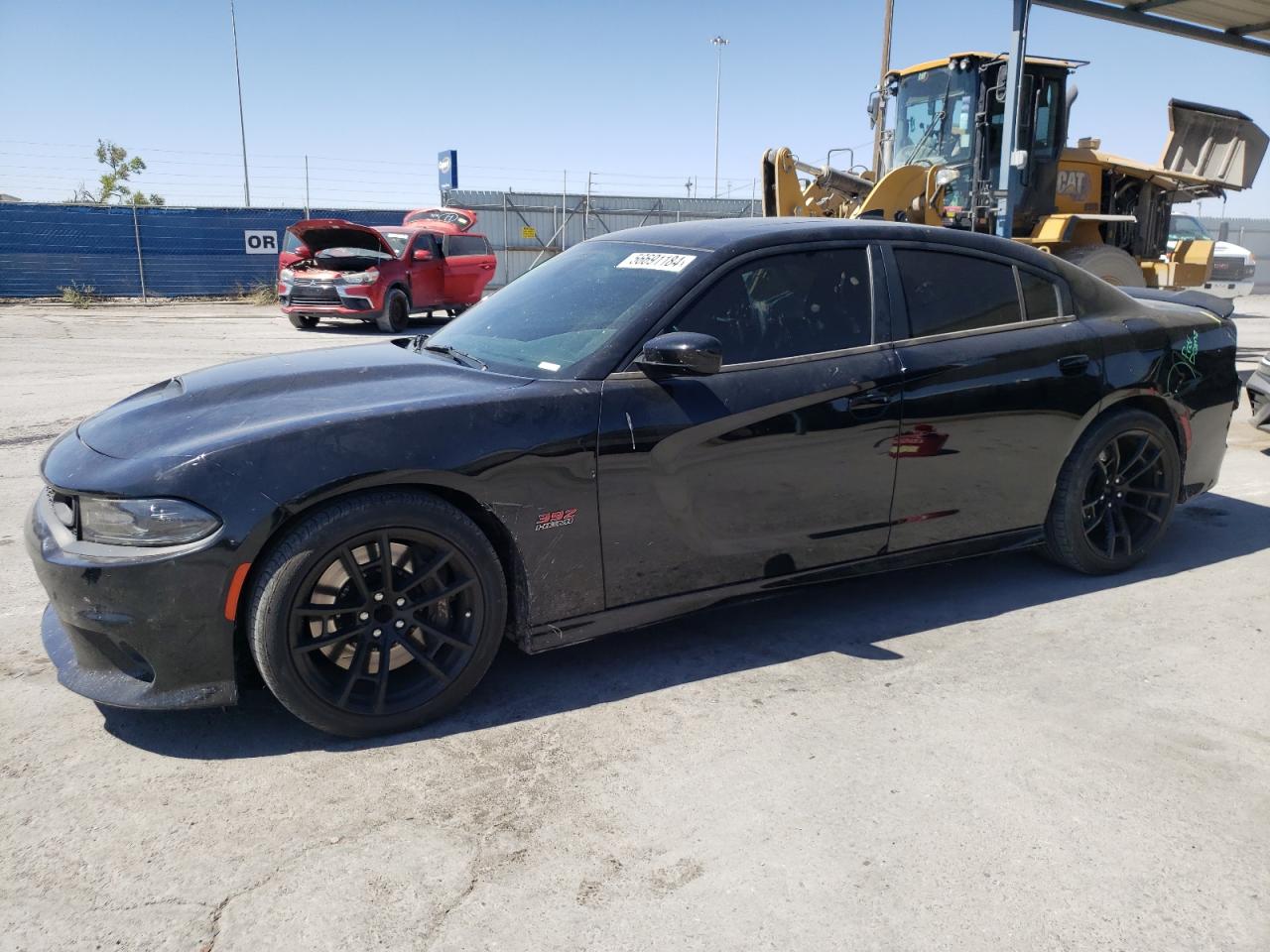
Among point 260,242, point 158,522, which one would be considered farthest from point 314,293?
point 158,522

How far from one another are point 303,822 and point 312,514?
85 cm

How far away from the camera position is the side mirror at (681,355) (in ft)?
10.5

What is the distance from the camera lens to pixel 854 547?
12.5 feet

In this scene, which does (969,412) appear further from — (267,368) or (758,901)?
(267,368)

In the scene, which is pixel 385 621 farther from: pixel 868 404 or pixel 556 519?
pixel 868 404

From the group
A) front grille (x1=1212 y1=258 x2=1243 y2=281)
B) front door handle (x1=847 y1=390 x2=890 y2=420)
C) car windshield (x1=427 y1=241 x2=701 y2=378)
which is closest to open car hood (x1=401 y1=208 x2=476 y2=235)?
car windshield (x1=427 y1=241 x2=701 y2=378)

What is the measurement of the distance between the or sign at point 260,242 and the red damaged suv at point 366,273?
8.79 m

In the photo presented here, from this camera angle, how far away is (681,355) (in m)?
3.20

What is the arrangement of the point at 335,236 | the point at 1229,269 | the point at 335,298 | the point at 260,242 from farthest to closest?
the point at 260,242
the point at 1229,269
the point at 335,236
the point at 335,298

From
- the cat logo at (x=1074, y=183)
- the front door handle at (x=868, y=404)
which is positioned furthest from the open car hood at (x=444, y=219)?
the front door handle at (x=868, y=404)

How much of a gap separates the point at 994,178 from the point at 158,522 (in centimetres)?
1125

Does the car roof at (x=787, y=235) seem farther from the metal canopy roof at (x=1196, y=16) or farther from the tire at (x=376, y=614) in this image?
→ the metal canopy roof at (x=1196, y=16)

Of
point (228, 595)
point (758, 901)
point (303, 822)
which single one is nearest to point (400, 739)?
point (303, 822)

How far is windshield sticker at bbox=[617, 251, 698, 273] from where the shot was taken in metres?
3.60
